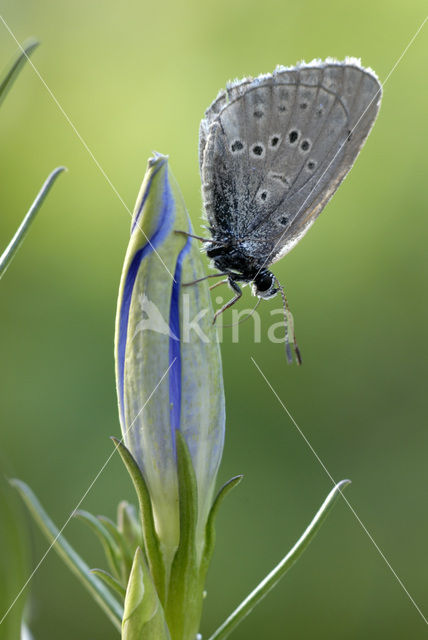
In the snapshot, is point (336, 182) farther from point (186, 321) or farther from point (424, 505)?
point (424, 505)

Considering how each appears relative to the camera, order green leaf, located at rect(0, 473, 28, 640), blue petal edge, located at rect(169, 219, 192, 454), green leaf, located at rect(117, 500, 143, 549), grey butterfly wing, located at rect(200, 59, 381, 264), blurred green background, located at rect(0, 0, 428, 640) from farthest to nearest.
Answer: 1. blurred green background, located at rect(0, 0, 428, 640)
2. grey butterfly wing, located at rect(200, 59, 381, 264)
3. green leaf, located at rect(117, 500, 143, 549)
4. blue petal edge, located at rect(169, 219, 192, 454)
5. green leaf, located at rect(0, 473, 28, 640)

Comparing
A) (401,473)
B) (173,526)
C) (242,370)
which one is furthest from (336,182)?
(401,473)

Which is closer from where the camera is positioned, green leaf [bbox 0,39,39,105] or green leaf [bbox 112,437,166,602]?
green leaf [bbox 0,39,39,105]

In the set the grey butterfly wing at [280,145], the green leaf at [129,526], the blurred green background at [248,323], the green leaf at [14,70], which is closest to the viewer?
the green leaf at [14,70]

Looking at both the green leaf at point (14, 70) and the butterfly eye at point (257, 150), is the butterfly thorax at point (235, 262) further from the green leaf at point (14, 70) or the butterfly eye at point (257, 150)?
the green leaf at point (14, 70)

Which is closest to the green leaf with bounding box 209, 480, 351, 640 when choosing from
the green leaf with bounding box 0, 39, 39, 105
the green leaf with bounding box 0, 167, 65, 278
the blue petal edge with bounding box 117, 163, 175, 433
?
the blue petal edge with bounding box 117, 163, 175, 433

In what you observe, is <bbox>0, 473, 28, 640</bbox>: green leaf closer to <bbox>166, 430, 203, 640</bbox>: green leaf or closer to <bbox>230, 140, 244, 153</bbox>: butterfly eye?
<bbox>166, 430, 203, 640</bbox>: green leaf

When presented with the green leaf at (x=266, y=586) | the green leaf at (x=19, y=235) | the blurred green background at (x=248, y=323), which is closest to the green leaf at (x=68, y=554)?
the green leaf at (x=266, y=586)
